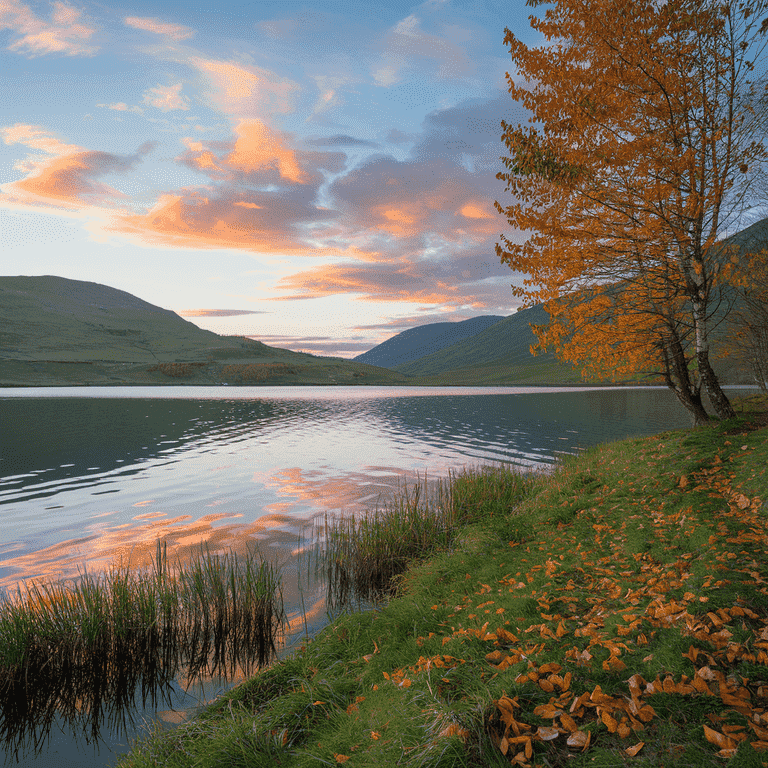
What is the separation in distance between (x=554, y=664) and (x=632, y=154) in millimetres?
14568

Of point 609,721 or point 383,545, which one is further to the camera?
point 383,545

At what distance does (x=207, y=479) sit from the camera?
87.6 feet

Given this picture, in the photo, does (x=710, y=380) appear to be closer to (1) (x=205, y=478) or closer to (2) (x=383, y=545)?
(2) (x=383, y=545)

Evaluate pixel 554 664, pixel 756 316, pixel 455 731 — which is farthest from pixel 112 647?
pixel 756 316

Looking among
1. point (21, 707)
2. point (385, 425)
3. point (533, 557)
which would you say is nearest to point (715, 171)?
point (533, 557)

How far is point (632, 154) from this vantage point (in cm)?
1370

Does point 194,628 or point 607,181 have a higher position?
point 607,181

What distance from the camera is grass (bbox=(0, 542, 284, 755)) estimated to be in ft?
25.7

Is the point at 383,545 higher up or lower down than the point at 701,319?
lower down

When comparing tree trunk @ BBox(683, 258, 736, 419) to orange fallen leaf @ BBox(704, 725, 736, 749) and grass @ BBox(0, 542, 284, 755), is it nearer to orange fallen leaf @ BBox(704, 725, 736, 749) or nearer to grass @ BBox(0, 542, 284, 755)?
orange fallen leaf @ BBox(704, 725, 736, 749)

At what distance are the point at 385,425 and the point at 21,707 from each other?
4924cm

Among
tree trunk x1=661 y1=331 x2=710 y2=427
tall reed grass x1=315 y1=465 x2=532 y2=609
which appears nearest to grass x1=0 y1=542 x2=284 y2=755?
tall reed grass x1=315 y1=465 x2=532 y2=609

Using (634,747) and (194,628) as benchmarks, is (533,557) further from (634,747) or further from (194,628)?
(194,628)

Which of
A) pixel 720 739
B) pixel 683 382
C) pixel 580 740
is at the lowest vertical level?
pixel 580 740
